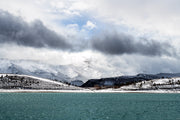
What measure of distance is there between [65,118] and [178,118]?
3477 cm

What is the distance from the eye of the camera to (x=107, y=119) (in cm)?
7881

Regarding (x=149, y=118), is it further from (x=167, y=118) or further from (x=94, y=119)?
(x=94, y=119)

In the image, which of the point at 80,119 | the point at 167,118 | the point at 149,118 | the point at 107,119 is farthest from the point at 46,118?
the point at 167,118

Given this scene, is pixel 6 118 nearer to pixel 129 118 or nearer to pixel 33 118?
pixel 33 118

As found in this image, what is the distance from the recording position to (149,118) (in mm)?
81688

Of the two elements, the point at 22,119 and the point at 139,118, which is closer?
the point at 22,119

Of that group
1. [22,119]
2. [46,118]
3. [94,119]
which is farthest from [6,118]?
[94,119]

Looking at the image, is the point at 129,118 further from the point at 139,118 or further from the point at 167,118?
the point at 167,118

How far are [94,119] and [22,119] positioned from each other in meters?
21.2

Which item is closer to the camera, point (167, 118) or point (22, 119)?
point (22, 119)

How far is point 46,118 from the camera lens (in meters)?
78.8

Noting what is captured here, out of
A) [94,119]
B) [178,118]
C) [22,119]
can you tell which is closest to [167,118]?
[178,118]

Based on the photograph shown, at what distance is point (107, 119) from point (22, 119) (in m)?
Answer: 24.9

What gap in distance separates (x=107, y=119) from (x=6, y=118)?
29768 millimetres
